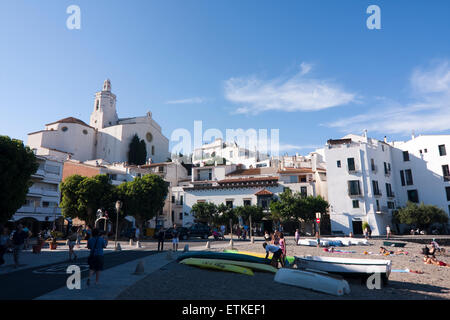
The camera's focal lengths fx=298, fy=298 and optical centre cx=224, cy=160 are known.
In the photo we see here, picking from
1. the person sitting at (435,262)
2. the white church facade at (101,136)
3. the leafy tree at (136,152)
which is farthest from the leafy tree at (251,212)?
the leafy tree at (136,152)

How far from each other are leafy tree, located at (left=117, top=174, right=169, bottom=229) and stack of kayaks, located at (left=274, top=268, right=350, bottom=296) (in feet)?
89.9

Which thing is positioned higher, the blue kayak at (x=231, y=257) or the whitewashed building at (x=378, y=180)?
the whitewashed building at (x=378, y=180)

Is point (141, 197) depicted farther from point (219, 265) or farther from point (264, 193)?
point (219, 265)

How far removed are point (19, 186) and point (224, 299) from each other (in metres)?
19.0

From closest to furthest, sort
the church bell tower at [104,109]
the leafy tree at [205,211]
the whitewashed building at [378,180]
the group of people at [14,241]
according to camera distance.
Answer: the group of people at [14,241], the whitewashed building at [378,180], the leafy tree at [205,211], the church bell tower at [104,109]

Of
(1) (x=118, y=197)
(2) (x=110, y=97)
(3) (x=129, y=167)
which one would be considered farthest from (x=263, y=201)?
(2) (x=110, y=97)

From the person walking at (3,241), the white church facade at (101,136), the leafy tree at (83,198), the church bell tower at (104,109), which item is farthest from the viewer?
the church bell tower at (104,109)

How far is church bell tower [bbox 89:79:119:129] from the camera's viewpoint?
87312mm

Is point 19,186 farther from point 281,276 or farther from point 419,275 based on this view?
point 419,275

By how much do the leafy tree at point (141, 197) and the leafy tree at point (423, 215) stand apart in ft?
105

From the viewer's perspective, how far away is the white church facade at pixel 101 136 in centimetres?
7281

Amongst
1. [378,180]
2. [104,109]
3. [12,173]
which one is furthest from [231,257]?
[104,109]

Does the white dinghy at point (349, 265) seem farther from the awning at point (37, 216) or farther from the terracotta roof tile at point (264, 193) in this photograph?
the awning at point (37, 216)
